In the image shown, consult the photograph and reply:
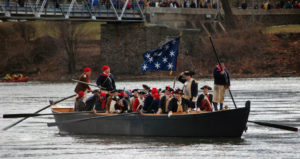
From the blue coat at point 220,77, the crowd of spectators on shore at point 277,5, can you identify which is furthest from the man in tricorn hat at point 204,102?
the crowd of spectators on shore at point 277,5

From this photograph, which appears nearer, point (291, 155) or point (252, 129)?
point (291, 155)

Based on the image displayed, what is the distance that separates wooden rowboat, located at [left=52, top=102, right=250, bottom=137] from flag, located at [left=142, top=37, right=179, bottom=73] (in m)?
2.18

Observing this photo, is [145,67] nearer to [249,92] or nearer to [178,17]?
[249,92]

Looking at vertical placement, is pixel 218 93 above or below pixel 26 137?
above

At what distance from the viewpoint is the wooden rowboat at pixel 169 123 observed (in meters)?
21.6

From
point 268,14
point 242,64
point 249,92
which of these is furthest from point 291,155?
point 268,14

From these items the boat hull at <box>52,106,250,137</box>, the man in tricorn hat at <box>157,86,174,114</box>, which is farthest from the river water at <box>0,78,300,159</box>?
the man in tricorn hat at <box>157,86,174,114</box>

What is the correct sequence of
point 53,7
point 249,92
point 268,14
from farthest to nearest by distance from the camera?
point 268,14
point 53,7
point 249,92

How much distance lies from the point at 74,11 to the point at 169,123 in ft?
121

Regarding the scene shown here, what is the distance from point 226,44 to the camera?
220ft

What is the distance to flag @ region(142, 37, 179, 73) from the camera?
2427 centimetres

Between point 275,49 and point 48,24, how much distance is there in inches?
877

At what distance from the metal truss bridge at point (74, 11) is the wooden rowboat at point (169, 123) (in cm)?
2668

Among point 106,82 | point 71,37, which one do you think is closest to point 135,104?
point 106,82
